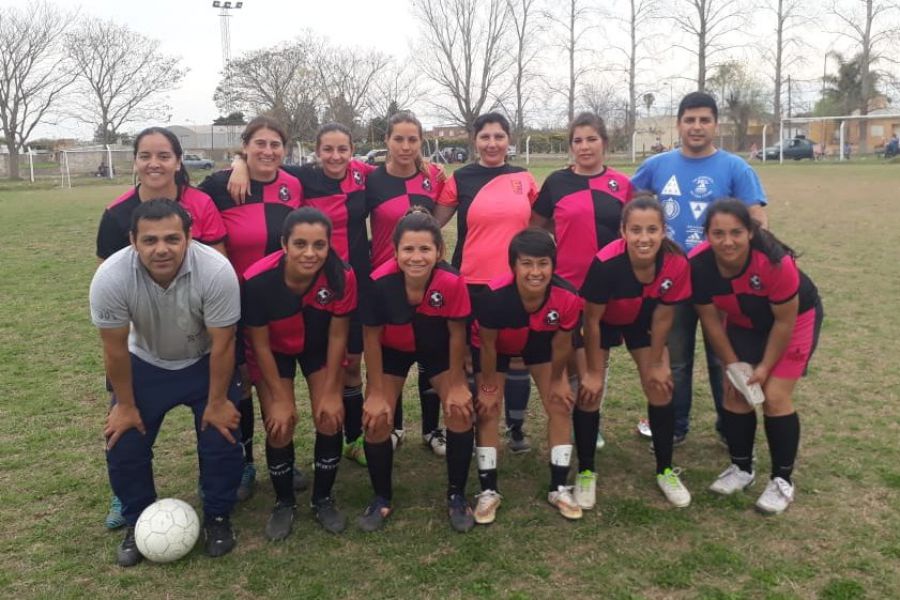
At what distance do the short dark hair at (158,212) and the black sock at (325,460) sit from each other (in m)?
1.24

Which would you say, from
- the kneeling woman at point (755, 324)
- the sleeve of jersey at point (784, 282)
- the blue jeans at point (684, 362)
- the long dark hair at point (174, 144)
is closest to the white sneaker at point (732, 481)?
the kneeling woman at point (755, 324)

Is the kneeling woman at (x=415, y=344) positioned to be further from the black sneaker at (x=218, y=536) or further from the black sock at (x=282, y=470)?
the black sneaker at (x=218, y=536)

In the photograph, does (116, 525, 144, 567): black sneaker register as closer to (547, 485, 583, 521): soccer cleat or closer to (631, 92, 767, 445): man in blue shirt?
(547, 485, 583, 521): soccer cleat

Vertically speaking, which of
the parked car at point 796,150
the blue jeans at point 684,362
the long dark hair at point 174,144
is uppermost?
the parked car at point 796,150

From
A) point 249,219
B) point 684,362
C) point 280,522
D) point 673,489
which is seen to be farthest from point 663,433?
point 249,219

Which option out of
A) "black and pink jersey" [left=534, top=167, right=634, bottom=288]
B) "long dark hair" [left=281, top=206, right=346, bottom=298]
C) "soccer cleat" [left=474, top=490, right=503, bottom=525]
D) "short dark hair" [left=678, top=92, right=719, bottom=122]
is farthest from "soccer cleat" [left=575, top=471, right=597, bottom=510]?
"short dark hair" [left=678, top=92, right=719, bottom=122]

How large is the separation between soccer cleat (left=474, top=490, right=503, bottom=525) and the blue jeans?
1.30m

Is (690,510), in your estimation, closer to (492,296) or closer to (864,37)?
(492,296)

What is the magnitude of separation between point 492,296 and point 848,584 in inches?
78.2

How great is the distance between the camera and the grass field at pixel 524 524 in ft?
10.2

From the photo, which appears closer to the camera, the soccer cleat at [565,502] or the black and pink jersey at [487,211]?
the soccer cleat at [565,502]

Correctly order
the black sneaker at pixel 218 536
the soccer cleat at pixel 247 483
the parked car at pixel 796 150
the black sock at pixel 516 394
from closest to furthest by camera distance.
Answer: the black sneaker at pixel 218 536 < the soccer cleat at pixel 247 483 < the black sock at pixel 516 394 < the parked car at pixel 796 150

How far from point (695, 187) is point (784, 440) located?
148 cm

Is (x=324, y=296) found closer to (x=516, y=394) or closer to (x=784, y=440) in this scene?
(x=516, y=394)
